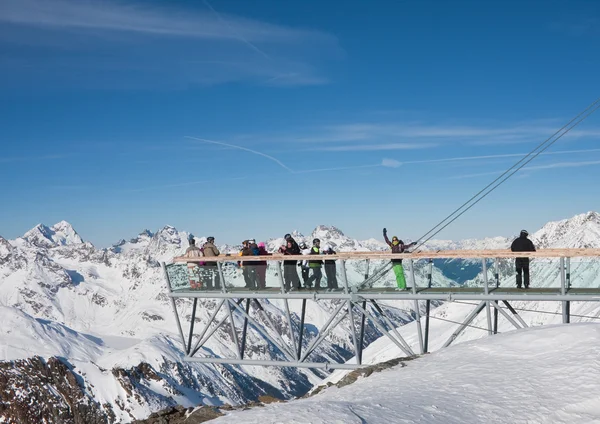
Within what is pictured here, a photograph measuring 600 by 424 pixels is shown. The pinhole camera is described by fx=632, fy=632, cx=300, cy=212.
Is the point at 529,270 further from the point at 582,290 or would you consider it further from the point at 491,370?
the point at 491,370

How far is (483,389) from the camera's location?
14.2 m

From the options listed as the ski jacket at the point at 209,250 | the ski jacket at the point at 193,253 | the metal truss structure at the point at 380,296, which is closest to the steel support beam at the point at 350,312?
the metal truss structure at the point at 380,296

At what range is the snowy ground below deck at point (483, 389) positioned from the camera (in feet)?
41.4

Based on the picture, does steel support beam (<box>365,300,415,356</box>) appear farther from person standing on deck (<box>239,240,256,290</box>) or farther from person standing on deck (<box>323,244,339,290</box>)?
person standing on deck (<box>239,240,256,290</box>)

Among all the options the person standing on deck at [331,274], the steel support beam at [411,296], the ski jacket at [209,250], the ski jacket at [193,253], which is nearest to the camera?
the steel support beam at [411,296]

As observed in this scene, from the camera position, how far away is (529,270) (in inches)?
835

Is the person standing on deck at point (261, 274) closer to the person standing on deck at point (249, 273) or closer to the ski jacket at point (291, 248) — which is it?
the person standing on deck at point (249, 273)

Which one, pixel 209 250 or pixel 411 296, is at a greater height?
pixel 209 250

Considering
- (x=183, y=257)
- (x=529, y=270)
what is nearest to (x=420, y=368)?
(x=529, y=270)

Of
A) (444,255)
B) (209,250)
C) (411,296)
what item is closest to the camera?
(444,255)

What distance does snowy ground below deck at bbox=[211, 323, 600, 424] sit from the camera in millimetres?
12617

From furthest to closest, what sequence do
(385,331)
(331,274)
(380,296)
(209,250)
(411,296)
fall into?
(209,250), (331,274), (385,331), (380,296), (411,296)

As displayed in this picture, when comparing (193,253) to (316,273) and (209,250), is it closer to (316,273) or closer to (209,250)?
(209,250)

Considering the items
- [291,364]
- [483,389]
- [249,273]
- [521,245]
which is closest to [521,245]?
[521,245]
